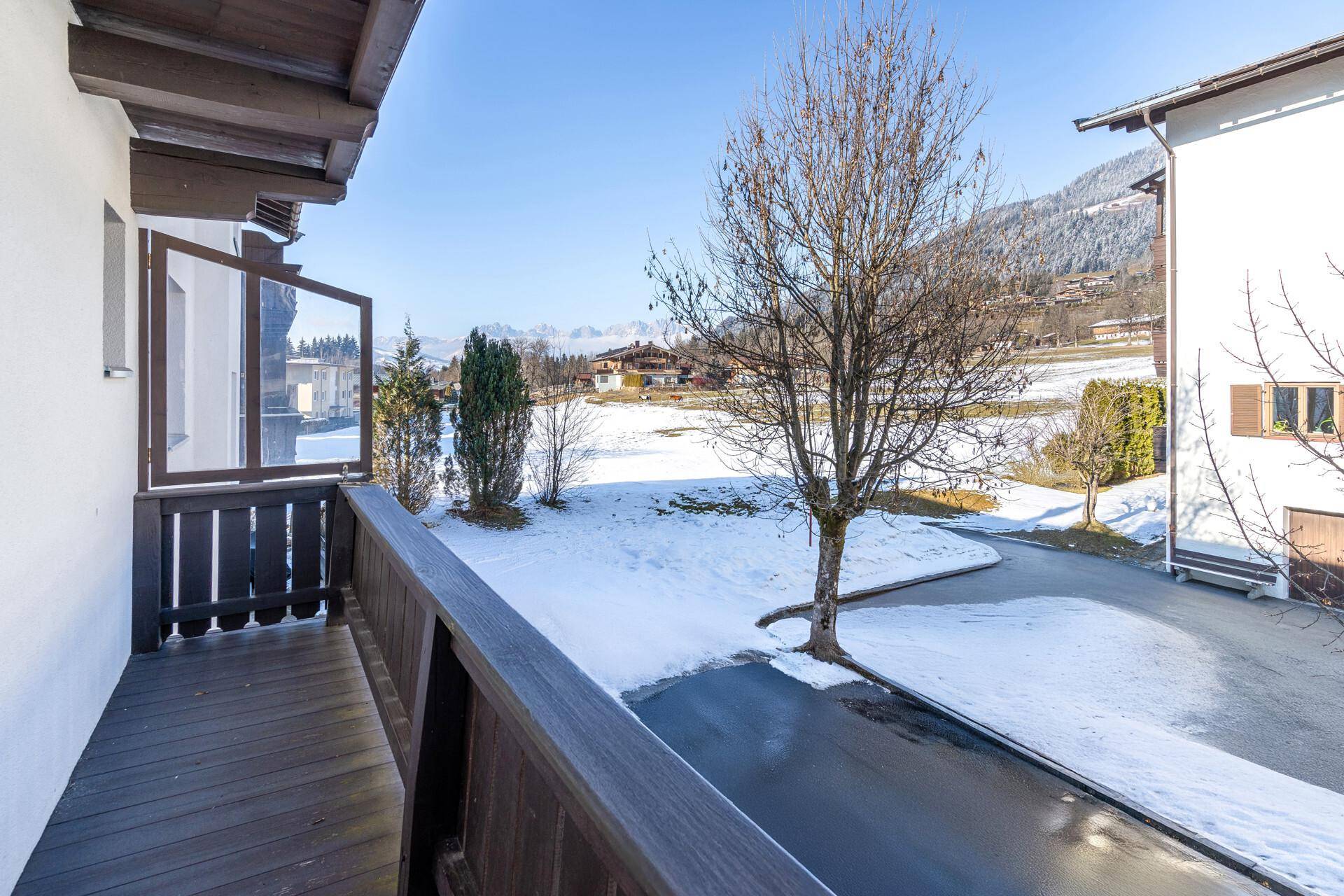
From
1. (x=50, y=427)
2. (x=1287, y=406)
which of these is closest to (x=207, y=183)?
(x=50, y=427)

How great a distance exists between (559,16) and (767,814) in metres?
10.8

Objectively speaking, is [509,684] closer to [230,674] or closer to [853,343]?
[230,674]

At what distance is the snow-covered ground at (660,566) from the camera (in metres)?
6.83

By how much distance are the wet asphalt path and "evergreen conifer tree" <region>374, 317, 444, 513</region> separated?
613cm

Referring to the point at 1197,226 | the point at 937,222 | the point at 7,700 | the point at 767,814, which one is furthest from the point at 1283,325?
the point at 7,700

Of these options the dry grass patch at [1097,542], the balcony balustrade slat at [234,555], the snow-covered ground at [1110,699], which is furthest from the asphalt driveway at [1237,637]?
the balcony balustrade slat at [234,555]

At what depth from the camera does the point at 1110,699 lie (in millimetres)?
6457

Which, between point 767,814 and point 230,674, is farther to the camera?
point 767,814

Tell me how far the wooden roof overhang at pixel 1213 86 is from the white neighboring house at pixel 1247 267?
0.07ft

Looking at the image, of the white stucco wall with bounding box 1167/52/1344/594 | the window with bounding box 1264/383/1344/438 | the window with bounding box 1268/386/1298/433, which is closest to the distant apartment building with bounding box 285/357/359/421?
the white stucco wall with bounding box 1167/52/1344/594

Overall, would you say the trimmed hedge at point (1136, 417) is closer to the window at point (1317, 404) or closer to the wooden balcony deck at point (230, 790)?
the window at point (1317, 404)

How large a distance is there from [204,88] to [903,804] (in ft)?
17.8

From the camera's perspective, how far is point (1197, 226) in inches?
398

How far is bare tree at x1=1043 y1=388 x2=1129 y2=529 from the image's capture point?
13172 millimetres
